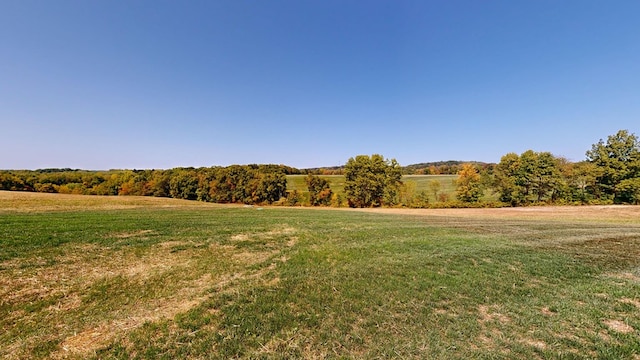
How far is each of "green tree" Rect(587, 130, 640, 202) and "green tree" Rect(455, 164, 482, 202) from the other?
736 inches

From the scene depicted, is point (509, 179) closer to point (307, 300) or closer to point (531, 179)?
point (531, 179)

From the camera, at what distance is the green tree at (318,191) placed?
2410 inches

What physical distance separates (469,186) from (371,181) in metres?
20.3

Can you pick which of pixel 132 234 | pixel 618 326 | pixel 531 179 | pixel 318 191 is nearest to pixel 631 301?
pixel 618 326

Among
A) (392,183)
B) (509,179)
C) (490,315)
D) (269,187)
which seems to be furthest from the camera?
(269,187)

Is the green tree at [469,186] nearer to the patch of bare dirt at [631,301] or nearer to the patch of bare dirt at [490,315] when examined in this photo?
the patch of bare dirt at [631,301]

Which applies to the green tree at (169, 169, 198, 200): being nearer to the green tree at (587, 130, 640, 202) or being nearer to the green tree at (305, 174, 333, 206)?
the green tree at (305, 174, 333, 206)

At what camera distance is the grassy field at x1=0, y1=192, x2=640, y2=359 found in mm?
4410

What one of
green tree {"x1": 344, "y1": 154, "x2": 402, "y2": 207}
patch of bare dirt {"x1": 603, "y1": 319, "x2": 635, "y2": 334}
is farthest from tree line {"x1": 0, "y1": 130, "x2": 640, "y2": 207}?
patch of bare dirt {"x1": 603, "y1": 319, "x2": 635, "y2": 334}

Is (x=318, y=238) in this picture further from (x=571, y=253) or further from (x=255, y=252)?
(x=571, y=253)

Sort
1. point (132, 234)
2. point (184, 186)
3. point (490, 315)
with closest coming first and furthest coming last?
point (490, 315) → point (132, 234) → point (184, 186)

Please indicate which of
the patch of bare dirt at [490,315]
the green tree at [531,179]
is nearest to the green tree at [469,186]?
the green tree at [531,179]

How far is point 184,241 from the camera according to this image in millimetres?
11609

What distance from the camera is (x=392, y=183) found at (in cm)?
5316
